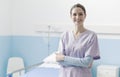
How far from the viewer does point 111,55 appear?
3.65 meters

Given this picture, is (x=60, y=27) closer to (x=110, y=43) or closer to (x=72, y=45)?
(x=110, y=43)

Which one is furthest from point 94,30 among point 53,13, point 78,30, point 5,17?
point 78,30

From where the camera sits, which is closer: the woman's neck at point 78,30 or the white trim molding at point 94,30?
the woman's neck at point 78,30

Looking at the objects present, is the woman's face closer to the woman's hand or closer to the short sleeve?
the short sleeve

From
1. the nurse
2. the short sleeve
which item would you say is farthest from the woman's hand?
the short sleeve

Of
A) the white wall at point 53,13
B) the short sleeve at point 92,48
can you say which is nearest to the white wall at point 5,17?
the white wall at point 53,13

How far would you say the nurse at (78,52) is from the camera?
1.67 m

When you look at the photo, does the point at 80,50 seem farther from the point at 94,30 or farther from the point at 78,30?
the point at 94,30

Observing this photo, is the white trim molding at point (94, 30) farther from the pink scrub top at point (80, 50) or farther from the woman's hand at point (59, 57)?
the woman's hand at point (59, 57)

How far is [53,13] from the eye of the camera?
157 inches

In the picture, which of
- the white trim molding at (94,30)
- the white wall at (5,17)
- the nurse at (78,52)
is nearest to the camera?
the nurse at (78,52)

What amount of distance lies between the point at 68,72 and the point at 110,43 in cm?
208

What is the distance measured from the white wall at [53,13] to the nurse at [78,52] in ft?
6.51

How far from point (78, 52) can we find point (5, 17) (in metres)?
2.64
